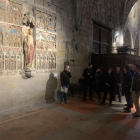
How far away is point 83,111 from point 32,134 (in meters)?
1.93

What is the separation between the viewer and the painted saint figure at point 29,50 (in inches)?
180

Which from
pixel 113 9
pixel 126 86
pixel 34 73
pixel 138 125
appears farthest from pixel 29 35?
pixel 113 9

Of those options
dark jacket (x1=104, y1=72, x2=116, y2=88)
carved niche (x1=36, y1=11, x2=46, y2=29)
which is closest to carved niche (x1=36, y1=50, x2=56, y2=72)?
carved niche (x1=36, y1=11, x2=46, y2=29)

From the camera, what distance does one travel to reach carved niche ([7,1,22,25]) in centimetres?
423

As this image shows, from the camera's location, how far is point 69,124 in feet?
11.2

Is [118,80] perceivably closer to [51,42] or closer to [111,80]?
[111,80]

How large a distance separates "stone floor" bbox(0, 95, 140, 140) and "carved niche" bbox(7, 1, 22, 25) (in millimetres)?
2826

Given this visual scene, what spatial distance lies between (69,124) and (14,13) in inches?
144

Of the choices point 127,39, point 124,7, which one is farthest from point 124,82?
point 127,39

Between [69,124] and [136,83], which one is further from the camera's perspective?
[136,83]

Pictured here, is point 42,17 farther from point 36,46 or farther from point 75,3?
point 75,3

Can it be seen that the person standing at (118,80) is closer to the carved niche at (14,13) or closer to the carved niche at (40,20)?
the carved niche at (40,20)

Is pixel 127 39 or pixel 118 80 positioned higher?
pixel 127 39

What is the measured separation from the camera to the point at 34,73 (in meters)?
4.77
